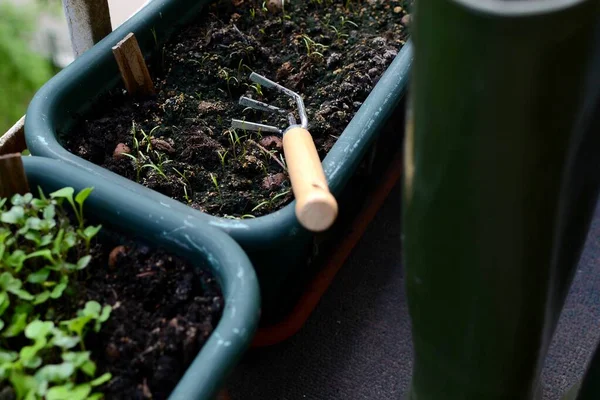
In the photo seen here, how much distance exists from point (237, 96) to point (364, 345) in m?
0.51

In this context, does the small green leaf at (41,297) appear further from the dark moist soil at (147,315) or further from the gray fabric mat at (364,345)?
the gray fabric mat at (364,345)

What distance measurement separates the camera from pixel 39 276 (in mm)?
840

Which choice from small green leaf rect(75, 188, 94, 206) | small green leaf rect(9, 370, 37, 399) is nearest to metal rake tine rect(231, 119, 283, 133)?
small green leaf rect(75, 188, 94, 206)

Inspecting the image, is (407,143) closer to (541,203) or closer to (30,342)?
(541,203)

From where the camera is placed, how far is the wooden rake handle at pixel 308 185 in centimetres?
85

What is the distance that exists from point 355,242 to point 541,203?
769 mm

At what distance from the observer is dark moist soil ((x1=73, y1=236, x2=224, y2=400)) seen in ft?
2.65

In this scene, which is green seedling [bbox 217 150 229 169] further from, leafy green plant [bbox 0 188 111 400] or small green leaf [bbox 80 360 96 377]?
small green leaf [bbox 80 360 96 377]

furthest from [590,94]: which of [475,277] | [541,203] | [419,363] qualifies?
[419,363]

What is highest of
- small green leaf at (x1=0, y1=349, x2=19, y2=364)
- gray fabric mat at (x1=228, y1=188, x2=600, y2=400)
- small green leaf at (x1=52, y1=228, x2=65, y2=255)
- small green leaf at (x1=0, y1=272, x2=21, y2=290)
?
small green leaf at (x1=52, y1=228, x2=65, y2=255)

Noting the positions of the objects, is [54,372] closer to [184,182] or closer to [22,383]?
[22,383]

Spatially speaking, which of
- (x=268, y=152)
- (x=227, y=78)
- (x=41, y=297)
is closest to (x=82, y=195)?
(x=41, y=297)

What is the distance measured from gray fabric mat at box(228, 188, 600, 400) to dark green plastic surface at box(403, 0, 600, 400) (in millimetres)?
389

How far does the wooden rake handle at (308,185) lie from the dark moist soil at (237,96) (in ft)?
0.31
